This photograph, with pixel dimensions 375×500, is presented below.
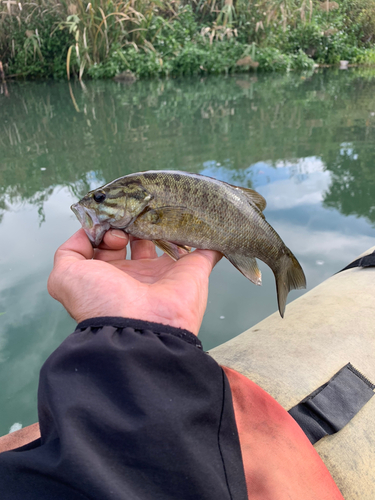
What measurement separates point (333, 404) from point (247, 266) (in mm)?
794

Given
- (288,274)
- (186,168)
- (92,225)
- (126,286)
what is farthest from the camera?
(186,168)

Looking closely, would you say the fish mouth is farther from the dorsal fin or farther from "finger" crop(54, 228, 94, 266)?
the dorsal fin

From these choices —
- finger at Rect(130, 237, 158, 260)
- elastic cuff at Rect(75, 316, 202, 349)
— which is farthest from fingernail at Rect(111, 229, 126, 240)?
elastic cuff at Rect(75, 316, 202, 349)

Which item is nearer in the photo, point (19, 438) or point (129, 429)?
point (129, 429)

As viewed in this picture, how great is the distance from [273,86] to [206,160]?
282 inches

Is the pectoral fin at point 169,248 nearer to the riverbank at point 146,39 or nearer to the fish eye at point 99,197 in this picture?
the fish eye at point 99,197

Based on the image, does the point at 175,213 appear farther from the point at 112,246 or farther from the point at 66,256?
the point at 66,256

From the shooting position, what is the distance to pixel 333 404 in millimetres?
1500

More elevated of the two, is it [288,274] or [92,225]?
[92,225]

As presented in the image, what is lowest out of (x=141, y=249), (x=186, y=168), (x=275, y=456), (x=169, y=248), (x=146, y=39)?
(x=186, y=168)

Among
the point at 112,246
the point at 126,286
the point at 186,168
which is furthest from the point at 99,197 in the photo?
the point at 186,168

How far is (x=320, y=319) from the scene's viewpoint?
6.73 feet

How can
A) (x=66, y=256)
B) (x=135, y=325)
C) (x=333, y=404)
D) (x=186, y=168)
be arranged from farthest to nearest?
1. (x=186, y=168)
2. (x=66, y=256)
3. (x=333, y=404)
4. (x=135, y=325)

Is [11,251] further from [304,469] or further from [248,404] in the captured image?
[304,469]
